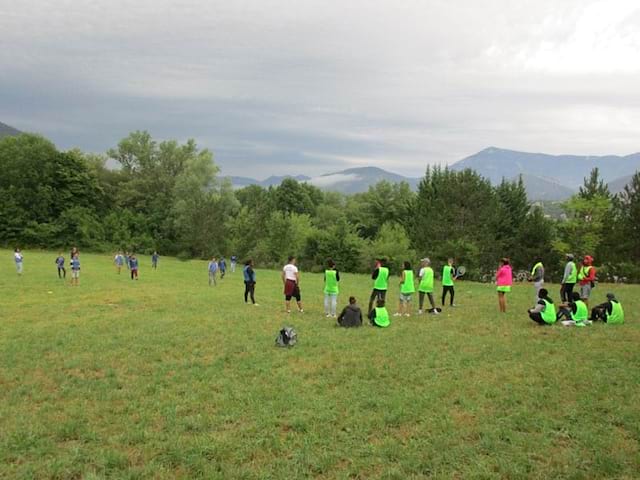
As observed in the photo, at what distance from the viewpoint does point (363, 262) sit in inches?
2127

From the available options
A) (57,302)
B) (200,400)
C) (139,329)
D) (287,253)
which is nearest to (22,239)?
(287,253)

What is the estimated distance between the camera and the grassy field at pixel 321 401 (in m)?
5.99

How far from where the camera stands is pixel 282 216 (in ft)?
187

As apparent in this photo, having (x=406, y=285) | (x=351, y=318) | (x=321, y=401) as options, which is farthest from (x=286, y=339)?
(x=406, y=285)

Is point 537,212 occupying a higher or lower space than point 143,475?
higher

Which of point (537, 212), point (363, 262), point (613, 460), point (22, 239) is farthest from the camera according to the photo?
point (22, 239)

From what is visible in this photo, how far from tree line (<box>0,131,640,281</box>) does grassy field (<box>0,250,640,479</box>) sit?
94.0 feet

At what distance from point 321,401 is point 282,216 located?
49607mm

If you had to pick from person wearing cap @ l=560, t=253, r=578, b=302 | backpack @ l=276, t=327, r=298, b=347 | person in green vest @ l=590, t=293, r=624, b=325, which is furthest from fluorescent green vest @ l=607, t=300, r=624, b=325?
backpack @ l=276, t=327, r=298, b=347

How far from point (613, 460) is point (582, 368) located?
3.85 meters

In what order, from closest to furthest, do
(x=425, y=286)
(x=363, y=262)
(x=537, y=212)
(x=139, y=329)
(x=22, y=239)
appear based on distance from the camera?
(x=139, y=329), (x=425, y=286), (x=537, y=212), (x=363, y=262), (x=22, y=239)

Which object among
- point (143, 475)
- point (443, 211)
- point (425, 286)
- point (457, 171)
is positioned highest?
point (457, 171)

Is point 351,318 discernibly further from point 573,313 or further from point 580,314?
point 580,314

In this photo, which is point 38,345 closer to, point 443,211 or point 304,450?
point 304,450
